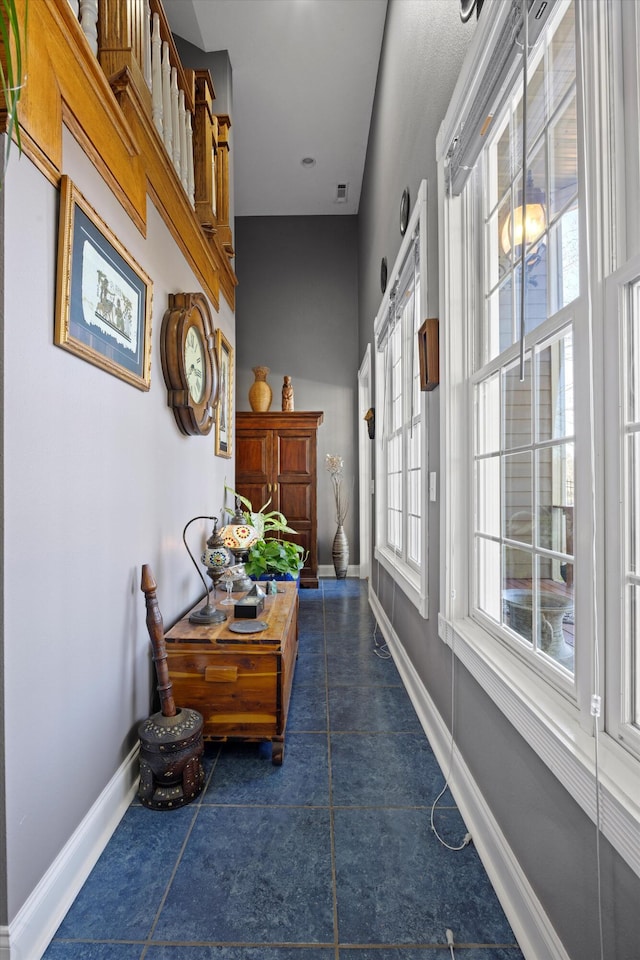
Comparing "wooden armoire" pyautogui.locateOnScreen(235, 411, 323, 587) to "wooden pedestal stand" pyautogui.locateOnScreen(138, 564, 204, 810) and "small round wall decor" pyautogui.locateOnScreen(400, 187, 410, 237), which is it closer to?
"small round wall decor" pyautogui.locateOnScreen(400, 187, 410, 237)

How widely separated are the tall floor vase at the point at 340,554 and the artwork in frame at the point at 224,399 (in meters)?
2.21

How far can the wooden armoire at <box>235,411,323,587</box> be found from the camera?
5180 millimetres

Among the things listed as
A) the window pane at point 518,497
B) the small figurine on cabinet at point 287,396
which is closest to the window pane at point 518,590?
the window pane at point 518,497

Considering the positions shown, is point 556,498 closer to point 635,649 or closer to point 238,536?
point 635,649

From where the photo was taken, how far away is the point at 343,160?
16.7 ft

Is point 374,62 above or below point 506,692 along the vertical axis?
above

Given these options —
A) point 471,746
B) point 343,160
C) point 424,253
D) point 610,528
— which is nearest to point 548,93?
point 424,253

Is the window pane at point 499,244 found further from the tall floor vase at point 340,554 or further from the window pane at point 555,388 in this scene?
the tall floor vase at point 340,554

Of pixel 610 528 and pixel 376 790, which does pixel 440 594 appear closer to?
pixel 376 790

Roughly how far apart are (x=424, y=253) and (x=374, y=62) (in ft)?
9.66

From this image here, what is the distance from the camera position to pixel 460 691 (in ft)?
5.69

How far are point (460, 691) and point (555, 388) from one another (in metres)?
1.10

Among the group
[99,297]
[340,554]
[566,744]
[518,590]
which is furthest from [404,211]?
[340,554]

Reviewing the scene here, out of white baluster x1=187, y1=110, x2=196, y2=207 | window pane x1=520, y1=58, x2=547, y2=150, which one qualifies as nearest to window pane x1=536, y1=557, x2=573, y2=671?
window pane x1=520, y1=58, x2=547, y2=150
